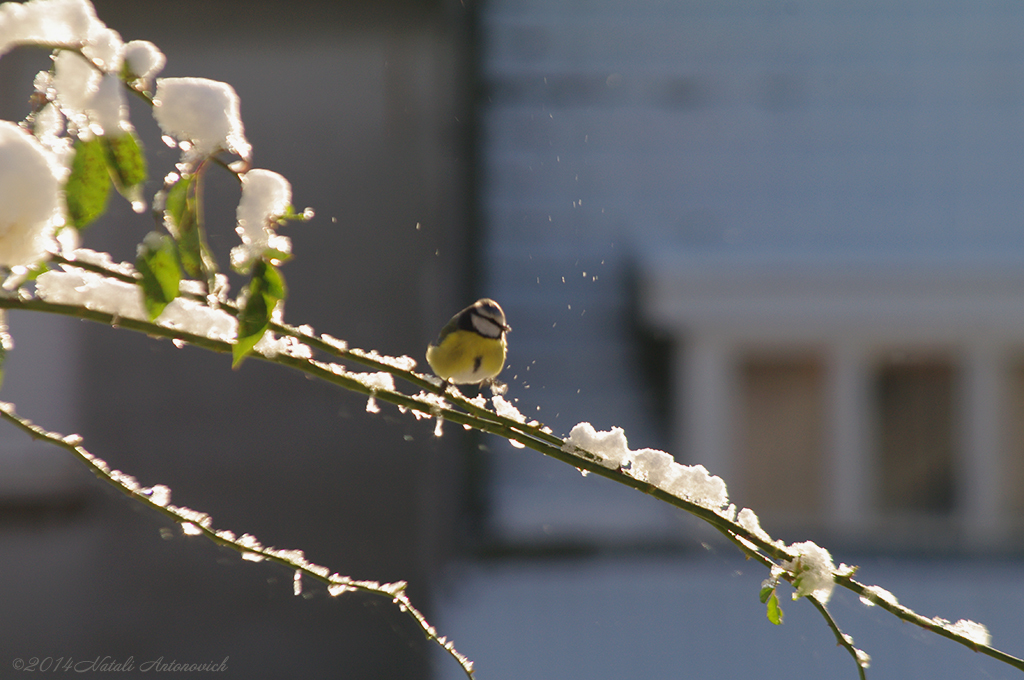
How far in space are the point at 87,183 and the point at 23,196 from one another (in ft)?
0.11

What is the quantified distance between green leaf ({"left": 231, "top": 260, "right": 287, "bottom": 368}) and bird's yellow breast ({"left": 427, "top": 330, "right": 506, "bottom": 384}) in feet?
1.47

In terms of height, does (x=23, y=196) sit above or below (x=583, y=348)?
below

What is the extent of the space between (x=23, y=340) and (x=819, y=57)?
77.9 inches

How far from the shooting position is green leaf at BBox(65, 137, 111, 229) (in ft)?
0.79

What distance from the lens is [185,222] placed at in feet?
A: 0.78

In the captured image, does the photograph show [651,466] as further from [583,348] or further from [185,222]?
[583,348]

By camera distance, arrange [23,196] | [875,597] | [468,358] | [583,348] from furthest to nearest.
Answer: [583,348]
[468,358]
[875,597]
[23,196]

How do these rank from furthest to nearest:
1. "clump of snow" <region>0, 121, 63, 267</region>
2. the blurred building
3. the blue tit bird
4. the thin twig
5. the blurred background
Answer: the blurred building, the blurred background, the blue tit bird, the thin twig, "clump of snow" <region>0, 121, 63, 267</region>

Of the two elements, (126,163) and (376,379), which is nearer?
(126,163)

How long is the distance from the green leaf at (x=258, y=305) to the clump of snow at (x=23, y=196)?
56 millimetres

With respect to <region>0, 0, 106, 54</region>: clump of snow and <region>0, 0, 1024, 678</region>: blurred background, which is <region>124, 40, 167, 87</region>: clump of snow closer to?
<region>0, 0, 106, 54</region>: clump of snow

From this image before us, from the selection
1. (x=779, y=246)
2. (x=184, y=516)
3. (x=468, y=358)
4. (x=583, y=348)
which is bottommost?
(x=184, y=516)

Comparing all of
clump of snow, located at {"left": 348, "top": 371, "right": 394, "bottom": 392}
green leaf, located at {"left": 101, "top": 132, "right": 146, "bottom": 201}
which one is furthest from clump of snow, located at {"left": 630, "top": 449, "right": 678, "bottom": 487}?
green leaf, located at {"left": 101, "top": 132, "right": 146, "bottom": 201}

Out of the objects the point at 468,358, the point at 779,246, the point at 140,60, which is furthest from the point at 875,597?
the point at 779,246
